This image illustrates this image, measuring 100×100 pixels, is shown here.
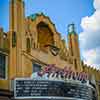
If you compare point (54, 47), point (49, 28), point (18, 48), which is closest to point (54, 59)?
point (54, 47)

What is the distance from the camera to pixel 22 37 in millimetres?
24578

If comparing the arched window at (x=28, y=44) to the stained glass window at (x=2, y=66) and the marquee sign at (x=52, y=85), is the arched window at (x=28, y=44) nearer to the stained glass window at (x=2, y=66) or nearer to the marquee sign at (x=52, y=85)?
the marquee sign at (x=52, y=85)

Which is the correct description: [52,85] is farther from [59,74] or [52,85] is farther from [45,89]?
[59,74]

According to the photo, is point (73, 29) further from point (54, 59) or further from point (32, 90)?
point (32, 90)

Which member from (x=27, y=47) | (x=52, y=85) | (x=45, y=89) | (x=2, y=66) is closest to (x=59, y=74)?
(x=52, y=85)

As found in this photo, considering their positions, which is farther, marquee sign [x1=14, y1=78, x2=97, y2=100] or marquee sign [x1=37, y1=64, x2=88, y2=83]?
marquee sign [x1=37, y1=64, x2=88, y2=83]

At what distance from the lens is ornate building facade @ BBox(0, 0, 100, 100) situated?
23.3 metres

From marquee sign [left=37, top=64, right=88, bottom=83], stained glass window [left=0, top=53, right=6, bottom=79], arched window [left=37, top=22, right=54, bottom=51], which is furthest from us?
arched window [left=37, top=22, right=54, bottom=51]

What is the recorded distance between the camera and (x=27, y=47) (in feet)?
82.1

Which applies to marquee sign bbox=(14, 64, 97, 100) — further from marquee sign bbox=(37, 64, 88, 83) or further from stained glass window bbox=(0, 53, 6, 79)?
stained glass window bbox=(0, 53, 6, 79)

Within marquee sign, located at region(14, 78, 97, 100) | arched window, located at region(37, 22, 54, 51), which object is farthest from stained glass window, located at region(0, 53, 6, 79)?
arched window, located at region(37, 22, 54, 51)

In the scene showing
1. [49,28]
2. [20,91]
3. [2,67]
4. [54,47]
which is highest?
[49,28]

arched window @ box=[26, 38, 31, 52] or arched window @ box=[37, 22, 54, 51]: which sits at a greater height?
arched window @ box=[37, 22, 54, 51]

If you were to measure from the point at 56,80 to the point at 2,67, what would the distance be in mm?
3876
